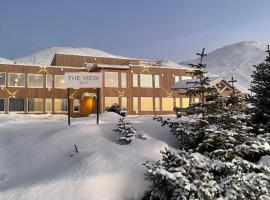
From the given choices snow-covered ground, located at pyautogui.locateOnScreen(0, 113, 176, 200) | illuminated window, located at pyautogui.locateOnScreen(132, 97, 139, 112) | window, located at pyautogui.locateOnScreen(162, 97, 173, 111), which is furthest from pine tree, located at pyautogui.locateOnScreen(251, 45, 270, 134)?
window, located at pyautogui.locateOnScreen(162, 97, 173, 111)

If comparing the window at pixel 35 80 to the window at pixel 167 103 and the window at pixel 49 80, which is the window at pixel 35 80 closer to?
the window at pixel 49 80

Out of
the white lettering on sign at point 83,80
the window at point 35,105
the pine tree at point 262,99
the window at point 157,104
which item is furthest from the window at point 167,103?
the pine tree at point 262,99

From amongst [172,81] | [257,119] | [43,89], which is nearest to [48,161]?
[257,119]

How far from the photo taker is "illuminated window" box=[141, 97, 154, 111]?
181 ft

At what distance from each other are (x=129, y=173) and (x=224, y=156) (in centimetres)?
261

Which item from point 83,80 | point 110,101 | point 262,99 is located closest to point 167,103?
point 110,101

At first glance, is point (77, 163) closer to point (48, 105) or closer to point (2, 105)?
point (2, 105)

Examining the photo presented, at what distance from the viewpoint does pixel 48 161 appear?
12.2 metres

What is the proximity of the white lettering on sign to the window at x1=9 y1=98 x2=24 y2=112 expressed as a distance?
35085 mm

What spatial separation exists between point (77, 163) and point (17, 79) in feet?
136

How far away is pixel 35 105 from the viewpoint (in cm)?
5166

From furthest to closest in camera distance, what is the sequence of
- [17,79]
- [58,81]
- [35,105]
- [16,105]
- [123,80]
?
1. [123,80]
2. [58,81]
3. [35,105]
4. [17,79]
5. [16,105]

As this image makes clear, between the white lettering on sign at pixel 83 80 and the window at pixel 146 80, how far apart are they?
38.3m

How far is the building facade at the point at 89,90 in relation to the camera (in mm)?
50719
